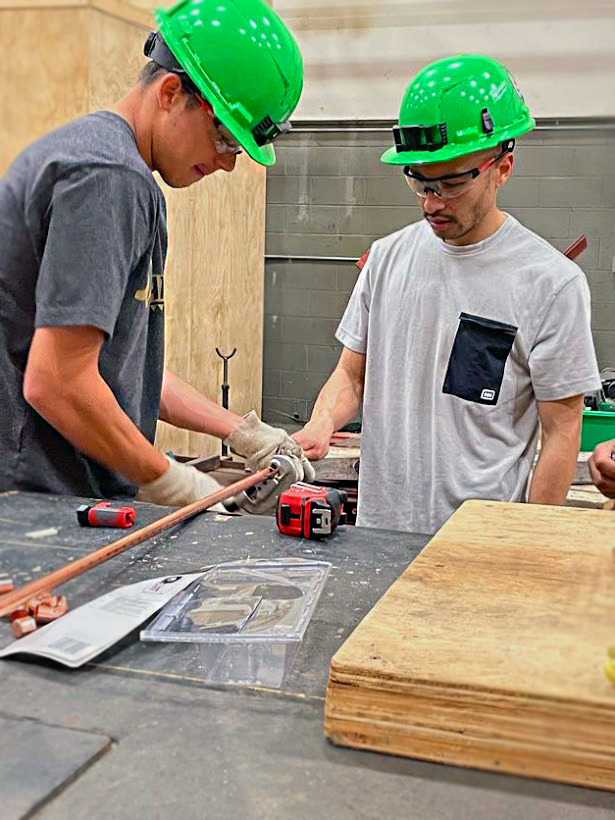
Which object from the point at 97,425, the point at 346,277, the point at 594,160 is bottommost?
the point at 97,425

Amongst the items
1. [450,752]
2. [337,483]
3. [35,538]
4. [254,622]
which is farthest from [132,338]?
[337,483]

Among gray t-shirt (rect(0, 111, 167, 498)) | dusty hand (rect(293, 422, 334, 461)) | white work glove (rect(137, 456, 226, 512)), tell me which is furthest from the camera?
dusty hand (rect(293, 422, 334, 461))

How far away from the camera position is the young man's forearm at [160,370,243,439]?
4.68 feet

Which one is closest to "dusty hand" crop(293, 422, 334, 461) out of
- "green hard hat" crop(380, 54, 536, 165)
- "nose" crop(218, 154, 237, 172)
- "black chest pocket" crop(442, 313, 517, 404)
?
"black chest pocket" crop(442, 313, 517, 404)

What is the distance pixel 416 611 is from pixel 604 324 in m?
3.13

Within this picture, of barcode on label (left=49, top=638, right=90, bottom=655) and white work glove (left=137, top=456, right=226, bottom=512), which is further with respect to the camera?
white work glove (left=137, top=456, right=226, bottom=512)

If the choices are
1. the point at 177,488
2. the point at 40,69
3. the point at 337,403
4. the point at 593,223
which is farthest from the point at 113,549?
the point at 593,223

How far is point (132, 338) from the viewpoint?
1.01 m

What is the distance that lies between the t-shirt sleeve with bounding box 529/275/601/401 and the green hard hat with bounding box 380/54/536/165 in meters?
0.27

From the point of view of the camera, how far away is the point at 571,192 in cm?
355

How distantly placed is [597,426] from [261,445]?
1.35 metres

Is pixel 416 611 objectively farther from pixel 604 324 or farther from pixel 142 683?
pixel 604 324

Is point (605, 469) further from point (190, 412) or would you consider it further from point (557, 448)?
point (190, 412)

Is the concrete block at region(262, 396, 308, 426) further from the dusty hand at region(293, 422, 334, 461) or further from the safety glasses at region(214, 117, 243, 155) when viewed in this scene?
the safety glasses at region(214, 117, 243, 155)
